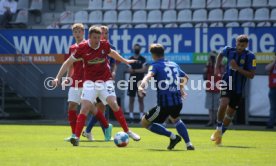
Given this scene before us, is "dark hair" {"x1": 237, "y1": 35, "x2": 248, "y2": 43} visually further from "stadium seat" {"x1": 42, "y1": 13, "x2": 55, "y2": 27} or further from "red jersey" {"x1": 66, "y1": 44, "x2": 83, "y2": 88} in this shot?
"stadium seat" {"x1": 42, "y1": 13, "x2": 55, "y2": 27}

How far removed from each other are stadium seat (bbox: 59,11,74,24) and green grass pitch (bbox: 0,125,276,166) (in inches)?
445

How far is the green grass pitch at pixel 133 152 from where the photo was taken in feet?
37.4

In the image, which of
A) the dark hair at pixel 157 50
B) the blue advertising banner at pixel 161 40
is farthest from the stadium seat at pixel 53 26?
the dark hair at pixel 157 50

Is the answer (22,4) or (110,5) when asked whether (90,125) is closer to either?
(110,5)

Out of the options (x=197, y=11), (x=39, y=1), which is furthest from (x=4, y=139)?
(x=39, y=1)

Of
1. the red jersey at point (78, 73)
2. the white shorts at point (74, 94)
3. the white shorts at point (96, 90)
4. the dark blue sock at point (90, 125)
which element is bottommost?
the dark blue sock at point (90, 125)

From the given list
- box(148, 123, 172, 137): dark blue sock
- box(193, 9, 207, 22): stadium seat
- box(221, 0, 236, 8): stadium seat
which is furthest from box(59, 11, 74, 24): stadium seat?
box(148, 123, 172, 137): dark blue sock

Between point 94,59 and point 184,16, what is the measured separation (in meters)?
12.4

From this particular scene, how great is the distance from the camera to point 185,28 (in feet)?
82.9

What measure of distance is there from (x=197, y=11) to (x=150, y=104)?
11.7 ft

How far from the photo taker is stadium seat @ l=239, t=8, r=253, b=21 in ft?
85.7

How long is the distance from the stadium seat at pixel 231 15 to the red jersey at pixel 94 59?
11.8m

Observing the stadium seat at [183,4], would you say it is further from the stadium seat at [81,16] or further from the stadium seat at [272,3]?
the stadium seat at [81,16]

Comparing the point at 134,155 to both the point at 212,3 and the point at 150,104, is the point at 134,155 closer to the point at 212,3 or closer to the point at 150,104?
the point at 150,104
